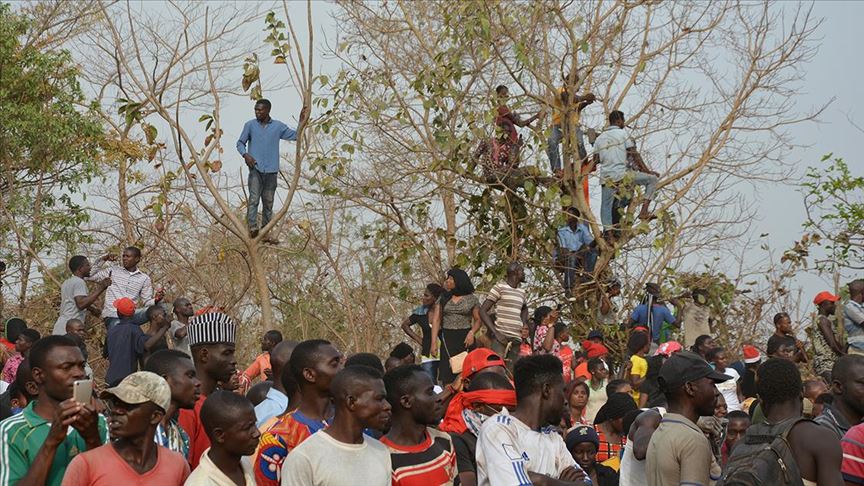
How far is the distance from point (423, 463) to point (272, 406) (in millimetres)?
1443

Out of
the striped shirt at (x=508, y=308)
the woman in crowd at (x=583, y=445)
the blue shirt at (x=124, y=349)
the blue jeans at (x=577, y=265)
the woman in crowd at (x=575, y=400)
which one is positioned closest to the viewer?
the woman in crowd at (x=583, y=445)

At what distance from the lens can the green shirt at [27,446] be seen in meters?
5.29

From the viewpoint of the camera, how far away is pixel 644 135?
16172 mm

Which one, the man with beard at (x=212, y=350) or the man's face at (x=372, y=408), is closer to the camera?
the man's face at (x=372, y=408)

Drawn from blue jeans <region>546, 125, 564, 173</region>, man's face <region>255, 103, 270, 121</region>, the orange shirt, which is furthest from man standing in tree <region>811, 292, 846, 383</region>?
man's face <region>255, 103, 270, 121</region>

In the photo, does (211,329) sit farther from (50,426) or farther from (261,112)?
(261,112)

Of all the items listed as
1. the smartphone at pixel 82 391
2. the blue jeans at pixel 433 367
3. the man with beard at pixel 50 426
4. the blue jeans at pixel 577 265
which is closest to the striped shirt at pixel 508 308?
the blue jeans at pixel 433 367

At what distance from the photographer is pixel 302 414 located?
6.16 metres

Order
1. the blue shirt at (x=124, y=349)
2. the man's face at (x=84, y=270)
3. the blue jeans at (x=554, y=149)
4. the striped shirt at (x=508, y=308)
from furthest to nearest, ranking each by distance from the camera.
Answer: the blue jeans at (x=554, y=149), the striped shirt at (x=508, y=308), the man's face at (x=84, y=270), the blue shirt at (x=124, y=349)

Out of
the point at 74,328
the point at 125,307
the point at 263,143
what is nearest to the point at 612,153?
the point at 263,143

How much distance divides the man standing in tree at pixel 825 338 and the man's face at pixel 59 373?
31.7 ft

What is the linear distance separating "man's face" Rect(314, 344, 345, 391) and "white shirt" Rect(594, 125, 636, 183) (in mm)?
9604

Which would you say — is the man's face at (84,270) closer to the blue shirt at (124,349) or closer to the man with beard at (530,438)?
the blue shirt at (124,349)

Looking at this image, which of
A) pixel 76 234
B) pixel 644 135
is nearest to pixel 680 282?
pixel 644 135
